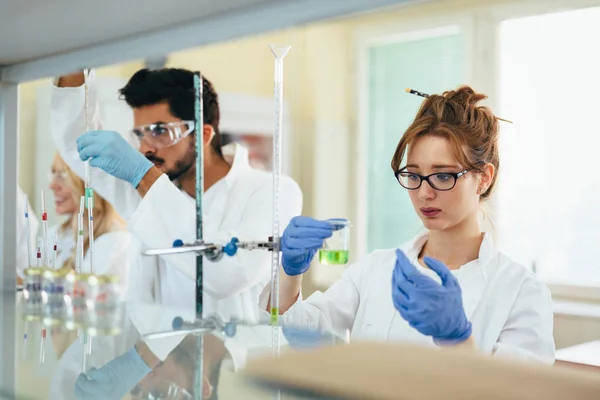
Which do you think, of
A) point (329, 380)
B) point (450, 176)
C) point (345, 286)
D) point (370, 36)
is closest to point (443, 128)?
point (450, 176)

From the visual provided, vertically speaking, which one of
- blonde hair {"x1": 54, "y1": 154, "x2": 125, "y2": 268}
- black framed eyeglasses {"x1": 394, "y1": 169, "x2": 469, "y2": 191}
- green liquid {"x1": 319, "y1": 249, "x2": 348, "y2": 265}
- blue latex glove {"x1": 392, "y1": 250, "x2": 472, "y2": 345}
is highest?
black framed eyeglasses {"x1": 394, "y1": 169, "x2": 469, "y2": 191}

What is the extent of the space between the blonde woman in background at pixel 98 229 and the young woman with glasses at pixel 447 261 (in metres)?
1.00

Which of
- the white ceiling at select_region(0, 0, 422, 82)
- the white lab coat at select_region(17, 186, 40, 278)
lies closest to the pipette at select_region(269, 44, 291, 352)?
the white ceiling at select_region(0, 0, 422, 82)

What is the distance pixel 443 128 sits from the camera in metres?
1.71

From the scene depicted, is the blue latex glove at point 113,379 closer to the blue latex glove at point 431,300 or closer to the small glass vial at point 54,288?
the blue latex glove at point 431,300

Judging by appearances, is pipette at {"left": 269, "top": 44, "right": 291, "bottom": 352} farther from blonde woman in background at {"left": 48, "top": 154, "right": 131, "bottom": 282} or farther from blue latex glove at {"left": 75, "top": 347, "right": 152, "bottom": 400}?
blonde woman in background at {"left": 48, "top": 154, "right": 131, "bottom": 282}

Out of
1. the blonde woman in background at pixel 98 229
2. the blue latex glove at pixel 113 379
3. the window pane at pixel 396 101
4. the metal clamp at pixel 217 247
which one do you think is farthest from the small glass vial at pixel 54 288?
the window pane at pixel 396 101

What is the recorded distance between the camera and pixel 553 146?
2.30m

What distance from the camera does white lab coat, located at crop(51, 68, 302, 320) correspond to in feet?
6.93

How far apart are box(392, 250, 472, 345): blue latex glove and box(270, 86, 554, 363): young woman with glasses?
1 centimetres

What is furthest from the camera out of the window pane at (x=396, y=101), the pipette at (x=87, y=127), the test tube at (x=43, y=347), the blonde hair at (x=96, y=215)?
the blonde hair at (x=96, y=215)

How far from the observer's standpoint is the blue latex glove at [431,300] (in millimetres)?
1399

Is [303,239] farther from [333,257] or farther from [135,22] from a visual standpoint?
[135,22]

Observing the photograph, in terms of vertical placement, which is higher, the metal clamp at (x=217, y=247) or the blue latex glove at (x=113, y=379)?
the metal clamp at (x=217, y=247)
